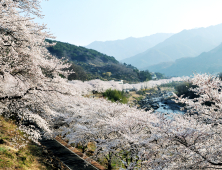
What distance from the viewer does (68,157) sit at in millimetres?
13578

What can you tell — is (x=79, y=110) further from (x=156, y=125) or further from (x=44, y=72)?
(x=156, y=125)

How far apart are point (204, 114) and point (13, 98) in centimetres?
830

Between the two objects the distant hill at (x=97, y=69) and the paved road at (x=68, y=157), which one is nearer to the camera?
the paved road at (x=68, y=157)

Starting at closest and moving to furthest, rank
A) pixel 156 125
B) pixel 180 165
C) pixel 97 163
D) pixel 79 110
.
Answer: pixel 180 165
pixel 156 125
pixel 97 163
pixel 79 110

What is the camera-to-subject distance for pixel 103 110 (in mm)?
13961

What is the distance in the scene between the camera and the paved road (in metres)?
12.2

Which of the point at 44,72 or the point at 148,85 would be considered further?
the point at 148,85

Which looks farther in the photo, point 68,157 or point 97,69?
point 97,69

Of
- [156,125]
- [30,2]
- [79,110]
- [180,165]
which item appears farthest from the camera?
[79,110]

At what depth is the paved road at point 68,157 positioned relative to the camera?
39.9 ft

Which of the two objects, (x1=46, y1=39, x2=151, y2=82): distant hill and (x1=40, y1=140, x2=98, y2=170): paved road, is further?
(x1=46, y1=39, x2=151, y2=82): distant hill

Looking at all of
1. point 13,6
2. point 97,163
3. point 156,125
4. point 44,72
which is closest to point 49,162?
point 97,163

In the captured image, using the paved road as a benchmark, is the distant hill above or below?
above

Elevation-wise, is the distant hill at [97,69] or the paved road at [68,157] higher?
the distant hill at [97,69]
